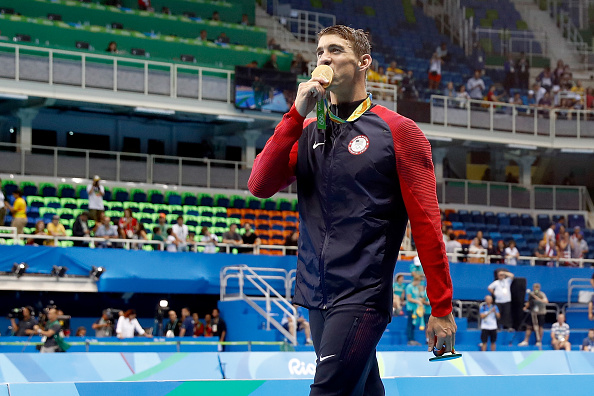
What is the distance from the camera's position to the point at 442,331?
3.61 m

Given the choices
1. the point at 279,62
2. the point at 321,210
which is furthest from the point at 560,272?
the point at 321,210

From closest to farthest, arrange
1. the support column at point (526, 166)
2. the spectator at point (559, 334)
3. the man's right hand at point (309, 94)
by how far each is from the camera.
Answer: the man's right hand at point (309, 94)
the spectator at point (559, 334)
the support column at point (526, 166)

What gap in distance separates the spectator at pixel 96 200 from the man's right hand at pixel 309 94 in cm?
1886

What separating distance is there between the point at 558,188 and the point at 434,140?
199 inches

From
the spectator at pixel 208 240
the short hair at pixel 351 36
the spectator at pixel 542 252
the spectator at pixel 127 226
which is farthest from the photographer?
the spectator at pixel 542 252

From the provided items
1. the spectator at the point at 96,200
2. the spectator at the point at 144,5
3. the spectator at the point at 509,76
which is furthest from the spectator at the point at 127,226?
the spectator at the point at 509,76

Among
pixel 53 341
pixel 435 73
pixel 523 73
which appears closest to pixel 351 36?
pixel 53 341

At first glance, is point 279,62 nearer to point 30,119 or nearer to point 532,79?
point 30,119

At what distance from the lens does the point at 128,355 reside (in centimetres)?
1095

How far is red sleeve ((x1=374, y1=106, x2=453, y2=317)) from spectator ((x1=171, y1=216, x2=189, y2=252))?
18.3 metres

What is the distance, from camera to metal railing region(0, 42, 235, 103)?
81.1ft

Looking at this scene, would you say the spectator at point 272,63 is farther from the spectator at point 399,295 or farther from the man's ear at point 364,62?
the man's ear at point 364,62

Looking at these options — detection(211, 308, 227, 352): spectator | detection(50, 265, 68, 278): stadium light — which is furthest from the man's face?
detection(50, 265, 68, 278): stadium light

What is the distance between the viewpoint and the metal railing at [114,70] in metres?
24.7
